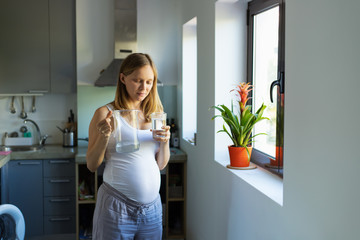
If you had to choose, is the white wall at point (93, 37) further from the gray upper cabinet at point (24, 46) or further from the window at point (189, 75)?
the window at point (189, 75)

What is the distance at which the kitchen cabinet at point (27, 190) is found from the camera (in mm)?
3766

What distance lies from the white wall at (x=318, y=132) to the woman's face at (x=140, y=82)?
61 centimetres

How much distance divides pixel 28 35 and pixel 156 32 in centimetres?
125

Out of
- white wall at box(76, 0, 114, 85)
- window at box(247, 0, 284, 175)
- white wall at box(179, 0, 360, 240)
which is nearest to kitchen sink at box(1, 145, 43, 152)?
white wall at box(76, 0, 114, 85)

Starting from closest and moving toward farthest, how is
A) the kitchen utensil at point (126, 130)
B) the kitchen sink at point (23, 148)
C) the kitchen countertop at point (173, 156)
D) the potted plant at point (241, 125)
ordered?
1. the kitchen utensil at point (126, 130)
2. the potted plant at point (241, 125)
3. the kitchen countertop at point (173, 156)
4. the kitchen sink at point (23, 148)

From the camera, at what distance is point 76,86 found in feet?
13.5

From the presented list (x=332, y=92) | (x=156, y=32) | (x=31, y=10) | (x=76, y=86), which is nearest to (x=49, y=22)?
(x=31, y=10)

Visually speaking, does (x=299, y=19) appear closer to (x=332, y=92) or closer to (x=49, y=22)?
(x=332, y=92)

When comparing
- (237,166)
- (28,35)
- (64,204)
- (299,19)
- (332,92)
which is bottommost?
(64,204)

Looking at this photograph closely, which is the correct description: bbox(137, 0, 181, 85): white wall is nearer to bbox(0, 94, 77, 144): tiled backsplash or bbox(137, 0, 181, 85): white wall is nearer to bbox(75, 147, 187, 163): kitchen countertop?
bbox(75, 147, 187, 163): kitchen countertop

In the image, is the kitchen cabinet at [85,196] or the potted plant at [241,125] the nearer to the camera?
the potted plant at [241,125]

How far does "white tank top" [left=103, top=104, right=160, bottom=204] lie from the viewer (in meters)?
1.86

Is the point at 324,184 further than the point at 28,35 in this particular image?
No

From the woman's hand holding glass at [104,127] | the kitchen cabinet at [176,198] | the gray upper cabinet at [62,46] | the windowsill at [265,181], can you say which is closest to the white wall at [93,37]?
the gray upper cabinet at [62,46]
